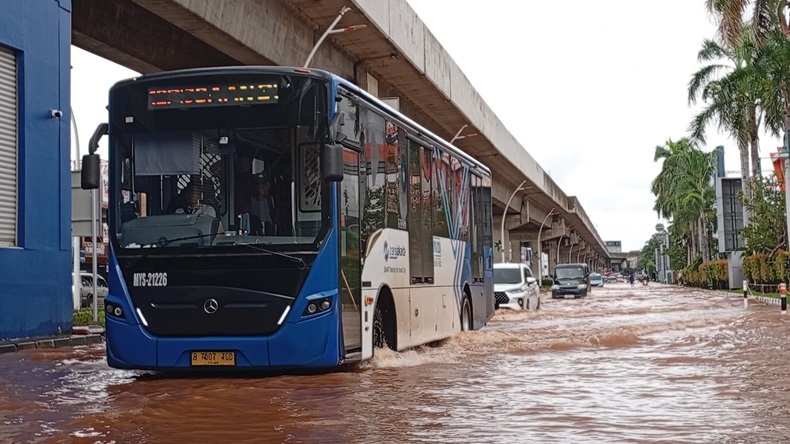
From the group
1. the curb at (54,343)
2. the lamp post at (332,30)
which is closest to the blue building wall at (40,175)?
the curb at (54,343)

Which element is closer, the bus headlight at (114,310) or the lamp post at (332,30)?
the bus headlight at (114,310)

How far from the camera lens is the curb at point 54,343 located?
656 inches

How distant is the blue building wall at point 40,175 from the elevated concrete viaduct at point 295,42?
45.9 inches

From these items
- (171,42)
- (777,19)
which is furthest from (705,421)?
(777,19)

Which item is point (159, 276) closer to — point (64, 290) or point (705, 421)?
point (705, 421)

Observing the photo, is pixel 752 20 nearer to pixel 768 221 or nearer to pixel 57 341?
pixel 768 221

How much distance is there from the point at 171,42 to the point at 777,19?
2259 cm

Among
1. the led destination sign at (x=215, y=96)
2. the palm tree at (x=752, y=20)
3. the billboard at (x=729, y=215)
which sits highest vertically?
the palm tree at (x=752, y=20)

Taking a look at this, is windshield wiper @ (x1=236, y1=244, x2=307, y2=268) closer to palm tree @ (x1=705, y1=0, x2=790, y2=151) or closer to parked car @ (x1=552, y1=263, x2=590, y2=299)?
palm tree @ (x1=705, y1=0, x2=790, y2=151)

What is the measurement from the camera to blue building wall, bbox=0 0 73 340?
59.5ft

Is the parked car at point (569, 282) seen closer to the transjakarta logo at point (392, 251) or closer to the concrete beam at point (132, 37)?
the concrete beam at point (132, 37)

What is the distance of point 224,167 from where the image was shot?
10.9 metres

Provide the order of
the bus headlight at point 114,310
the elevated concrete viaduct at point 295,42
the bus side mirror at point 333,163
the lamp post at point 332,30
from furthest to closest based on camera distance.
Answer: the lamp post at point 332,30 → the elevated concrete viaduct at point 295,42 → the bus headlight at point 114,310 → the bus side mirror at point 333,163

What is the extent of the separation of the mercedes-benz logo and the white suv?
2089cm
